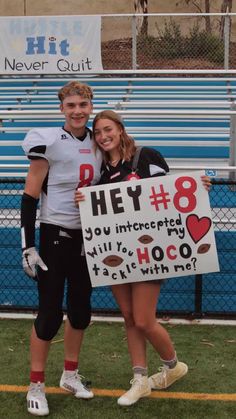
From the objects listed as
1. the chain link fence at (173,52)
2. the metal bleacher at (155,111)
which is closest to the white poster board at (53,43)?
the metal bleacher at (155,111)

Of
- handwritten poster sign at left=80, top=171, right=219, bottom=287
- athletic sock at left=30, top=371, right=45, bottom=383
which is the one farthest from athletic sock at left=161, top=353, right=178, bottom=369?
athletic sock at left=30, top=371, right=45, bottom=383

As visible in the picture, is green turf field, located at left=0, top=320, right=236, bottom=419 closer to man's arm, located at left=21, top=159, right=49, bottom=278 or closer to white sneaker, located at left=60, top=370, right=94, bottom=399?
white sneaker, located at left=60, top=370, right=94, bottom=399

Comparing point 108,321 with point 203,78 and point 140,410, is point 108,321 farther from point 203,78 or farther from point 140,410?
point 203,78

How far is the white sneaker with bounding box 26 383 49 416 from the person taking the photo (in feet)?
10.6

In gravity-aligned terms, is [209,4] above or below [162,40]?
above

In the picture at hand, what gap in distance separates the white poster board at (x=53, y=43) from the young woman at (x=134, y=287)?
921 centimetres

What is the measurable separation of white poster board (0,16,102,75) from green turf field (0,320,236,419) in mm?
8257

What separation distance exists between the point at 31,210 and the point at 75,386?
1102 millimetres

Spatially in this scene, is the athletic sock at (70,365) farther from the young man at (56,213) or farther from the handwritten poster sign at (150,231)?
the handwritten poster sign at (150,231)

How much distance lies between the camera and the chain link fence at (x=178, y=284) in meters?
4.71

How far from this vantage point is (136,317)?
124 inches

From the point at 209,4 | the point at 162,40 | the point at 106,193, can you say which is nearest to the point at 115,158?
the point at 106,193

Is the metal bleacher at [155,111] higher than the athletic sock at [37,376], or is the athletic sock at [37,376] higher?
the metal bleacher at [155,111]

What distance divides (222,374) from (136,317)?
0.91 metres
